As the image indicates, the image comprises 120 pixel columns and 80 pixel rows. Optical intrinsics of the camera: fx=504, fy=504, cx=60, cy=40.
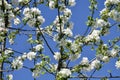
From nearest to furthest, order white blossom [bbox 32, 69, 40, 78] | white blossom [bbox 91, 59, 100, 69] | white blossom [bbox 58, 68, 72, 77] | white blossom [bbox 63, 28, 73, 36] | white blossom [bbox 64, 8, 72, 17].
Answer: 1. white blossom [bbox 58, 68, 72, 77]
2. white blossom [bbox 63, 28, 73, 36]
3. white blossom [bbox 91, 59, 100, 69]
4. white blossom [bbox 32, 69, 40, 78]
5. white blossom [bbox 64, 8, 72, 17]

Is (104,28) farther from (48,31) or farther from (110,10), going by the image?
(48,31)

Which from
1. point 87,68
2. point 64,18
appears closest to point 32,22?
point 64,18

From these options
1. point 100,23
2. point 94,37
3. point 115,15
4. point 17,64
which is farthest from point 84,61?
point 17,64

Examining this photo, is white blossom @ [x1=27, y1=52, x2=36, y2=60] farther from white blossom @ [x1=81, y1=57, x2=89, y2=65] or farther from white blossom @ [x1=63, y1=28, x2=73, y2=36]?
white blossom @ [x1=81, y1=57, x2=89, y2=65]

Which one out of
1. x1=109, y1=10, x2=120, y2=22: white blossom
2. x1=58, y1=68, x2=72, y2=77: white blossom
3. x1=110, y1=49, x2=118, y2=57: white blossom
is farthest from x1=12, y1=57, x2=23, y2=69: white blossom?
x1=109, y1=10, x2=120, y2=22: white blossom

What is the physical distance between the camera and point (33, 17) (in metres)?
13.9

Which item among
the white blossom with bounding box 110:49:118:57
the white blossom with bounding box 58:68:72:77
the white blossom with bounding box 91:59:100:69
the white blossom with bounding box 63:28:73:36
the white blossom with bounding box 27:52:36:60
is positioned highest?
the white blossom with bounding box 27:52:36:60

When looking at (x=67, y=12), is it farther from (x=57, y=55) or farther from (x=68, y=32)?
(x=57, y=55)

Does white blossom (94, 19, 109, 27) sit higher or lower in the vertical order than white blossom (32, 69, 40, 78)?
higher

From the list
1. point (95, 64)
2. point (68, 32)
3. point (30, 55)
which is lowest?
point (95, 64)

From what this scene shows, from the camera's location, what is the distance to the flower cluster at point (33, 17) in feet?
45.0

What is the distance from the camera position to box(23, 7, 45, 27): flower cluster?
1373 centimetres

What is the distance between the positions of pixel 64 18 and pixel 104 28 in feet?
3.72

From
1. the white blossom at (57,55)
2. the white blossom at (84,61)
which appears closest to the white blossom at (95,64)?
the white blossom at (84,61)
